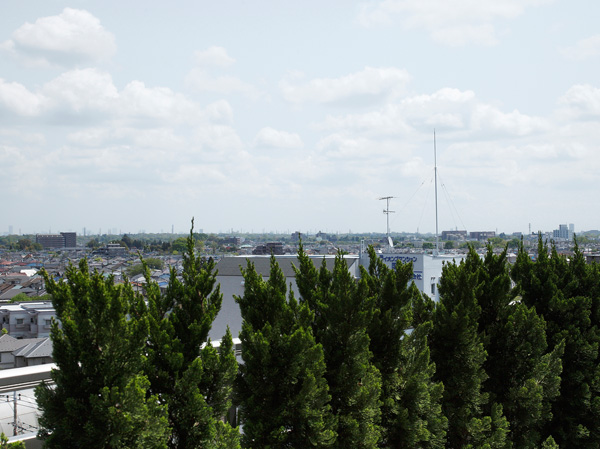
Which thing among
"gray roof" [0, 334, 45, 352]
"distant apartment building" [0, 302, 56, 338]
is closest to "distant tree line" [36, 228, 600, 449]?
"gray roof" [0, 334, 45, 352]

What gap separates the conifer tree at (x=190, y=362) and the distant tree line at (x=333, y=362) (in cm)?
2

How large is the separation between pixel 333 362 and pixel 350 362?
317 mm

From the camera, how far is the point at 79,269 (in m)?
8.06

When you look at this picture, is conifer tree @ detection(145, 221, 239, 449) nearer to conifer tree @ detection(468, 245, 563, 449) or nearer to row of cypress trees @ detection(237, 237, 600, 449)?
row of cypress trees @ detection(237, 237, 600, 449)

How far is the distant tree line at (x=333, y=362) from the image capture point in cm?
726

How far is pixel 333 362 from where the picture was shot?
10.2m

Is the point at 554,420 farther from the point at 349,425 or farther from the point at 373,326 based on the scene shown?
the point at 349,425

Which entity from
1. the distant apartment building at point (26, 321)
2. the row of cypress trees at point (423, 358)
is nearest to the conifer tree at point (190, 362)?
the row of cypress trees at point (423, 358)

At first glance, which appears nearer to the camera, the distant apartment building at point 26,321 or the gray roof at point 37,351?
the gray roof at point 37,351

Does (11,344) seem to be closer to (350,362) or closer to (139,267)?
(139,267)

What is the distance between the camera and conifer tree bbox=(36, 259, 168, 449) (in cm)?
696

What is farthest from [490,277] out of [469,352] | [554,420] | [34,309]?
[34,309]

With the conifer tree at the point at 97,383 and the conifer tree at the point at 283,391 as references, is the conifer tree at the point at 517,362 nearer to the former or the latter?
the conifer tree at the point at 283,391

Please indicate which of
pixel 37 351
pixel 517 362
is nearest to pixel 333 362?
pixel 517 362
